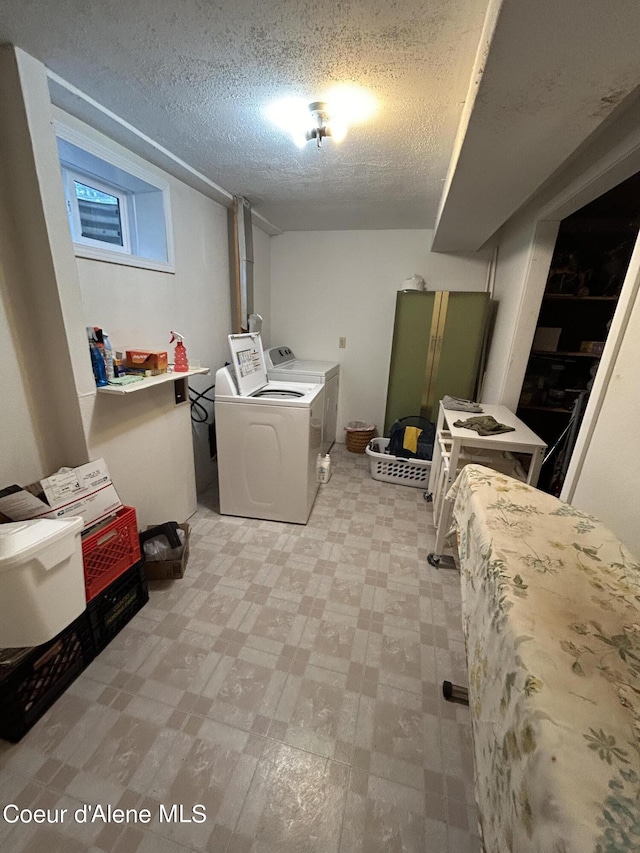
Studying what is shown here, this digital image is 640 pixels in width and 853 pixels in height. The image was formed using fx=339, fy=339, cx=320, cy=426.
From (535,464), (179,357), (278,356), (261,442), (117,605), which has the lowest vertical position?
(117,605)

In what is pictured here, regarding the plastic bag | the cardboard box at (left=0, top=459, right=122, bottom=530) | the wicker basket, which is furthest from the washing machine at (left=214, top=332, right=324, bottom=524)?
the wicker basket

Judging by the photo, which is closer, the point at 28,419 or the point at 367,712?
the point at 367,712

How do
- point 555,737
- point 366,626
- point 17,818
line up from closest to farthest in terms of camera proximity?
point 555,737 < point 17,818 < point 366,626

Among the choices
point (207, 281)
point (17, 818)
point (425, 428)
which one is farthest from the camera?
point (425, 428)

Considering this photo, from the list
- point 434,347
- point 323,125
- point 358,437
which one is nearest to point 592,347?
point 434,347

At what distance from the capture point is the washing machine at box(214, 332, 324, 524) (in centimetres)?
214

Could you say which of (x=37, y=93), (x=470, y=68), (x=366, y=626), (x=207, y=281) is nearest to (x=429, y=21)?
(x=470, y=68)

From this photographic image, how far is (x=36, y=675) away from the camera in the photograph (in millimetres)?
1152

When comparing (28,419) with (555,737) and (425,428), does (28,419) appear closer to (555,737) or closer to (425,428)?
(555,737)

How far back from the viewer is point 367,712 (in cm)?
124

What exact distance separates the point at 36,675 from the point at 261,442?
142 centimetres

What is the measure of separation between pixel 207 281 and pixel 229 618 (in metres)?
2.20

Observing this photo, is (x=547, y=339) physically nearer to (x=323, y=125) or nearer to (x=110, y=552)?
(x=323, y=125)

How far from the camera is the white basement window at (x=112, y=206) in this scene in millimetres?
1578
